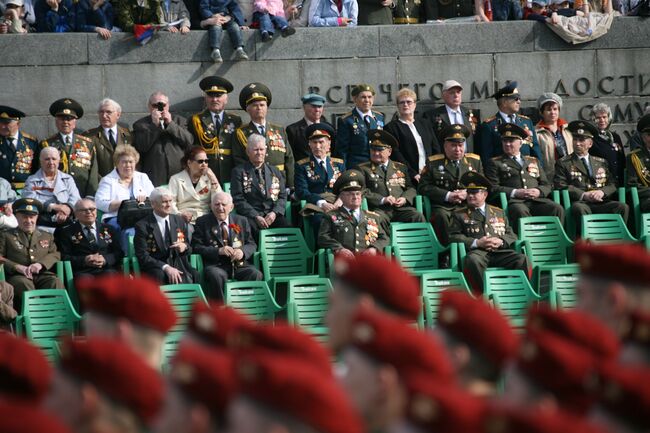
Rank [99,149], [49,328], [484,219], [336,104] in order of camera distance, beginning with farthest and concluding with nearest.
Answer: [336,104] → [99,149] → [484,219] → [49,328]

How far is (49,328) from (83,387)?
24.9 feet

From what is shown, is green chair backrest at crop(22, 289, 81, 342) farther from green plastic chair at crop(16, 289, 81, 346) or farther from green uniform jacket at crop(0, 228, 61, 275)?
green uniform jacket at crop(0, 228, 61, 275)

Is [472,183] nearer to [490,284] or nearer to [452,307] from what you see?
[490,284]

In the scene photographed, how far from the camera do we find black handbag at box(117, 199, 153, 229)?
13.2 metres

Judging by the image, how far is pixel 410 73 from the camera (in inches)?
663

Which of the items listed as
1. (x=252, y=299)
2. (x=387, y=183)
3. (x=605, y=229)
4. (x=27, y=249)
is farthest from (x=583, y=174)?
(x=27, y=249)

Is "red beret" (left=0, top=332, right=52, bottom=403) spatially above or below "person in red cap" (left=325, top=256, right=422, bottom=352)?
below

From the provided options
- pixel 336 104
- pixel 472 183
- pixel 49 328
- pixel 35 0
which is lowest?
pixel 49 328

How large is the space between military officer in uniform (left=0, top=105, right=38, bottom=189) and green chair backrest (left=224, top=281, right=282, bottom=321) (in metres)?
3.34

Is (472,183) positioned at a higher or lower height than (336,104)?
lower

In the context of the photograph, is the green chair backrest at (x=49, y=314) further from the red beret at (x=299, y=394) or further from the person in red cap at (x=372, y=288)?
the red beret at (x=299, y=394)

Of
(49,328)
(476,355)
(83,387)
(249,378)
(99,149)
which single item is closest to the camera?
(249,378)

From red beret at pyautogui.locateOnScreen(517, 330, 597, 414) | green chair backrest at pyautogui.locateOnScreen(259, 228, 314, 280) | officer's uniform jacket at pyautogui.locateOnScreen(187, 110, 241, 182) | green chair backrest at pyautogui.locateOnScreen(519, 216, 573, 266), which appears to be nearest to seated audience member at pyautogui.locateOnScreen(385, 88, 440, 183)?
green chair backrest at pyautogui.locateOnScreen(519, 216, 573, 266)

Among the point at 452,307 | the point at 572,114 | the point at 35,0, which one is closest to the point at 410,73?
the point at 572,114
